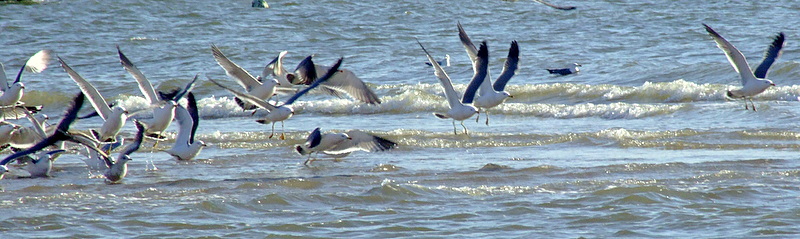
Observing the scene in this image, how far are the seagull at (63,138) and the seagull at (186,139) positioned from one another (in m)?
0.72

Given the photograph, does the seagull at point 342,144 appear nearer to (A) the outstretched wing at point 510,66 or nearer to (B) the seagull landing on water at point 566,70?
(A) the outstretched wing at point 510,66

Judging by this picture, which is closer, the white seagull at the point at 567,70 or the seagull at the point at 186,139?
the seagull at the point at 186,139

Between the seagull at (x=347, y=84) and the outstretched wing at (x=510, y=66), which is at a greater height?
the outstretched wing at (x=510, y=66)

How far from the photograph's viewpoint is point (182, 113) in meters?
9.04

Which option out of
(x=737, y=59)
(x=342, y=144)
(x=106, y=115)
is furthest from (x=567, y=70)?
(x=106, y=115)

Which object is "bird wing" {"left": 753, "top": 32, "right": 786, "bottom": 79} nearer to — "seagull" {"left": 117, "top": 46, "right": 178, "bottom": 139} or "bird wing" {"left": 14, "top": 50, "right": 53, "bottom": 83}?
"seagull" {"left": 117, "top": 46, "right": 178, "bottom": 139}

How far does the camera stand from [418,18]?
23.7 m

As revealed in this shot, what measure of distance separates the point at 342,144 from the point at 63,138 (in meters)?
2.28

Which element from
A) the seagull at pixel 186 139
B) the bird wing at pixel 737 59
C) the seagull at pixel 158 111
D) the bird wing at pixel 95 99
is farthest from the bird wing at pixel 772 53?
the bird wing at pixel 95 99

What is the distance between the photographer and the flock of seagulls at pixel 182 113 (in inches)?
334

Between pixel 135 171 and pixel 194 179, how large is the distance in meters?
0.94

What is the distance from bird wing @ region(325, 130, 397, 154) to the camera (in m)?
8.80

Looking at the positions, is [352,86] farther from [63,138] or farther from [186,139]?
[63,138]

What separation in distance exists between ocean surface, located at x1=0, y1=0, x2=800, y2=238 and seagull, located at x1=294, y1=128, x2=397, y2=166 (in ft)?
0.51
